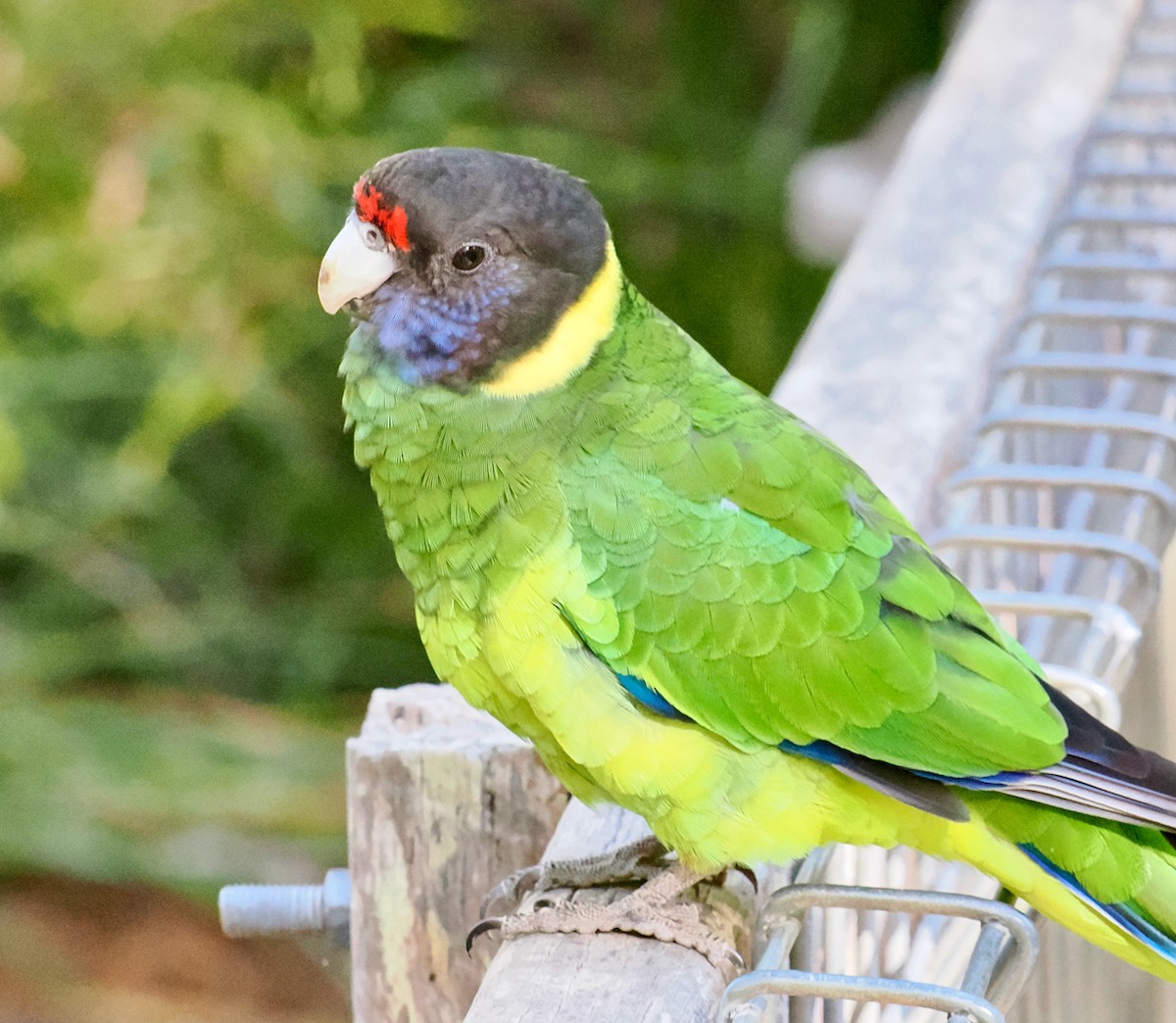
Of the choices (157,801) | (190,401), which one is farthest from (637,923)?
(190,401)

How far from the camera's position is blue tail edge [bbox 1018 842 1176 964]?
139 centimetres

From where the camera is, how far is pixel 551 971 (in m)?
1.20

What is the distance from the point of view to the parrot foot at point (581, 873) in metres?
1.42

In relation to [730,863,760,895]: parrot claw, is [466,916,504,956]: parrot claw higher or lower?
lower

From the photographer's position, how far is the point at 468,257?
58.7 inches

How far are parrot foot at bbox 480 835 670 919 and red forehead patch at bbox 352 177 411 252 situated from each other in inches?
23.3

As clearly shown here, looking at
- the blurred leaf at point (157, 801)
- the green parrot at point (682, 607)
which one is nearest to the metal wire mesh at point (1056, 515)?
the green parrot at point (682, 607)

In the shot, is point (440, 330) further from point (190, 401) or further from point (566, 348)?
point (190, 401)

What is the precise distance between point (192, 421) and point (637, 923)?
2618 millimetres

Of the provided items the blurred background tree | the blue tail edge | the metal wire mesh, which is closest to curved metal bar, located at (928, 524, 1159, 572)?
the metal wire mesh

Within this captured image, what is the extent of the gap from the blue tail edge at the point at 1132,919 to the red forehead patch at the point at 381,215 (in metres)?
0.84

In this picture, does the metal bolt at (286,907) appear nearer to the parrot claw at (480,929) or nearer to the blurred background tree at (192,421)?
the parrot claw at (480,929)

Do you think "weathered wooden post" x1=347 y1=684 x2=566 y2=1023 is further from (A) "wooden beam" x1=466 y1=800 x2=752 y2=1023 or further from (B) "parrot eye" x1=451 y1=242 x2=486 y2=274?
(B) "parrot eye" x1=451 y1=242 x2=486 y2=274

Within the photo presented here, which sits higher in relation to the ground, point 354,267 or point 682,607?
point 354,267
